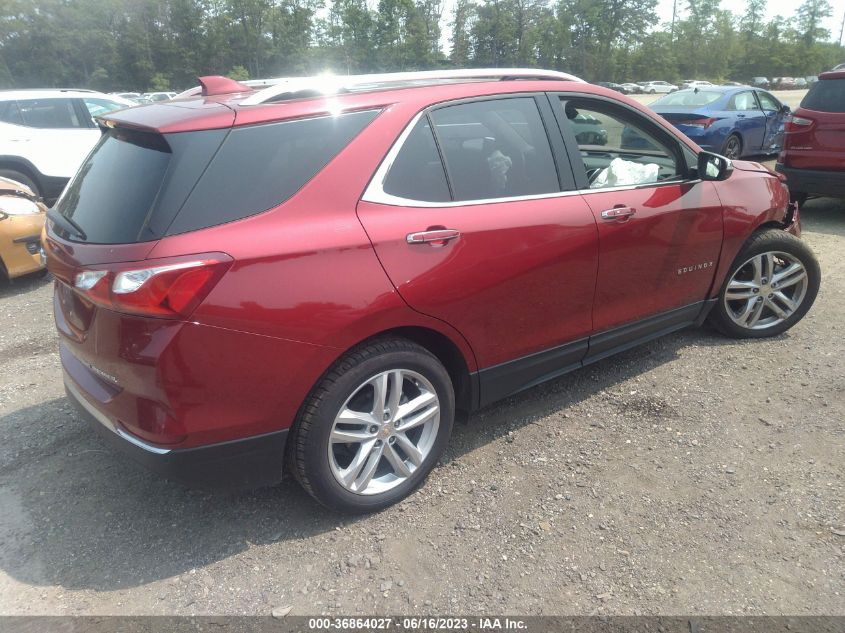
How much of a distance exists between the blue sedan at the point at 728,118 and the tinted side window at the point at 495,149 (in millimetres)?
9189

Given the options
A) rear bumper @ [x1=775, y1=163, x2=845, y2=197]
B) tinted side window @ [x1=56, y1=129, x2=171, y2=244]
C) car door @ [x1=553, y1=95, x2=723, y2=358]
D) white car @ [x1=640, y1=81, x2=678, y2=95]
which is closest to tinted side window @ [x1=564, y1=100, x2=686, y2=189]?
car door @ [x1=553, y1=95, x2=723, y2=358]

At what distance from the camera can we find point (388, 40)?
78.8 metres

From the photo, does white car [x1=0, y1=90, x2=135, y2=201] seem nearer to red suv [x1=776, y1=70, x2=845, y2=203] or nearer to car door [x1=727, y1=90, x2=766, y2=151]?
red suv [x1=776, y1=70, x2=845, y2=203]

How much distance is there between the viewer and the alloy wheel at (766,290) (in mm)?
4172

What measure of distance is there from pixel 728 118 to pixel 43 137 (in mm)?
10992

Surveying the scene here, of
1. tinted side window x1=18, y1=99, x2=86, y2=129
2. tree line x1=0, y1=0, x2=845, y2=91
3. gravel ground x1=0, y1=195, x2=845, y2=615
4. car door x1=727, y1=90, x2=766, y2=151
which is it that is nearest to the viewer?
gravel ground x1=0, y1=195, x2=845, y2=615

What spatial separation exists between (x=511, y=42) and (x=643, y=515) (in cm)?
8929

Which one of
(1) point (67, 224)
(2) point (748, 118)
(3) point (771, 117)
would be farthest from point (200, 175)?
(3) point (771, 117)

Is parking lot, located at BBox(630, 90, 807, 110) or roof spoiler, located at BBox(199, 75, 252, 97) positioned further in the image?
parking lot, located at BBox(630, 90, 807, 110)

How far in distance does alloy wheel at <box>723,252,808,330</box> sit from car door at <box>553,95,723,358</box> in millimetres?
436

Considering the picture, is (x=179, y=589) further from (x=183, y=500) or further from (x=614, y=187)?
(x=614, y=187)

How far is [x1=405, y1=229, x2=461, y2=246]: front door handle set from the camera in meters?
2.55

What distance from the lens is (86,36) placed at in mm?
85250

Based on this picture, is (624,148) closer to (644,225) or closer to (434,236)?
(644,225)
